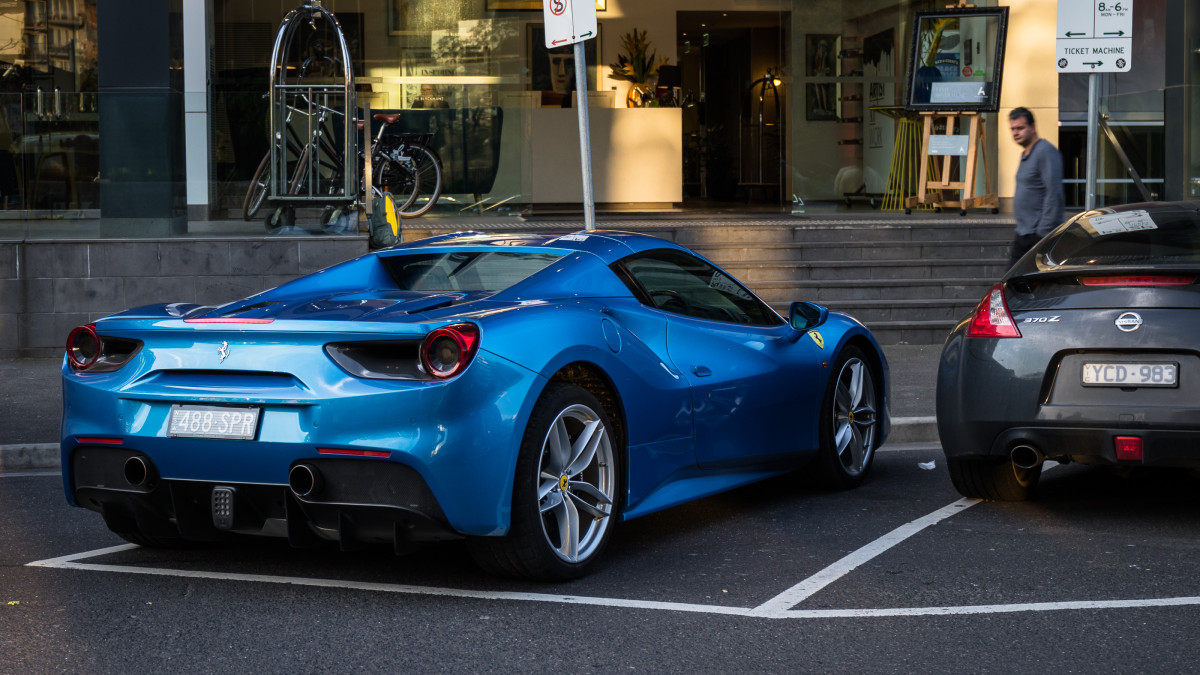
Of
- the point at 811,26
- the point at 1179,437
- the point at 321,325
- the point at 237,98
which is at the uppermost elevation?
the point at 811,26

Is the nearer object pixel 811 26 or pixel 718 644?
pixel 718 644

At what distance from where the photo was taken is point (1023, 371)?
5840 millimetres

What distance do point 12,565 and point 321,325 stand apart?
1716 millimetres

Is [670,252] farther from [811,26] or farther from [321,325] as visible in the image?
[811,26]

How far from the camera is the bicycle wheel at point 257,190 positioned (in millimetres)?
12289

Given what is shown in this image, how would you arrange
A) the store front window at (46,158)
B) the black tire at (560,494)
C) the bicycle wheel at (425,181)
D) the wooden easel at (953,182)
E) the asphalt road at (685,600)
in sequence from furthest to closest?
the wooden easel at (953,182), the bicycle wheel at (425,181), the store front window at (46,158), the black tire at (560,494), the asphalt road at (685,600)

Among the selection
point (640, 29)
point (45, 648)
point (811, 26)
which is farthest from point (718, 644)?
point (640, 29)

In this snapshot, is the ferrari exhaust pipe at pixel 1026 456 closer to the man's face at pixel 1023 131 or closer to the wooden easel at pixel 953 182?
the man's face at pixel 1023 131

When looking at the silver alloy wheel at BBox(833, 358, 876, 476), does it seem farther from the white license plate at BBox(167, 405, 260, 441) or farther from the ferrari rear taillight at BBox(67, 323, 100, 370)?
the ferrari rear taillight at BBox(67, 323, 100, 370)

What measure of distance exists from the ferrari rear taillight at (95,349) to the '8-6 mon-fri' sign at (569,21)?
15.1 feet

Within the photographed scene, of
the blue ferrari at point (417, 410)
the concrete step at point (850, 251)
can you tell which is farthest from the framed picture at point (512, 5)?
the blue ferrari at point (417, 410)

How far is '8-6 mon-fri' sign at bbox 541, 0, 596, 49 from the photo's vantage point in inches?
355

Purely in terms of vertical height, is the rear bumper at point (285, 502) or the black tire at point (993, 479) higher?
the rear bumper at point (285, 502)

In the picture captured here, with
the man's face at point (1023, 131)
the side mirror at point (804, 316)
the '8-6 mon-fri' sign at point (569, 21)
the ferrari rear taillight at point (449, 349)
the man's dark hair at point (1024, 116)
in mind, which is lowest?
the side mirror at point (804, 316)
